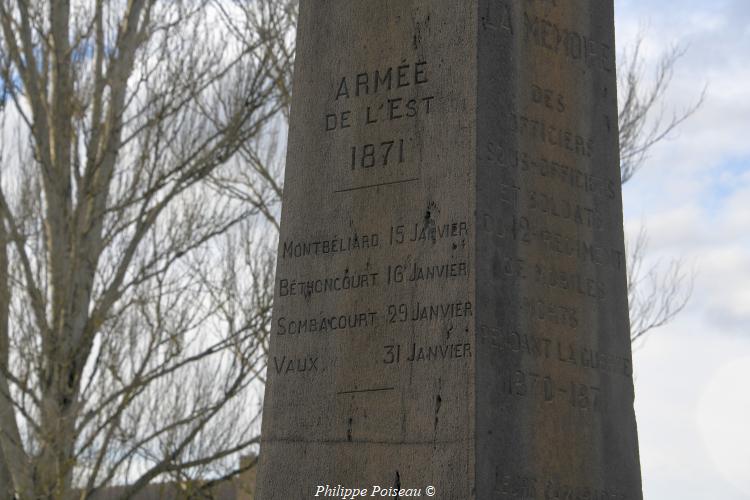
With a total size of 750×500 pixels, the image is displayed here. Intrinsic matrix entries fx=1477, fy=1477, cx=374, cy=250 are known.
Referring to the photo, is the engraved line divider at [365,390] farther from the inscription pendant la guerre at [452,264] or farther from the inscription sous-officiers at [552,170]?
the inscription sous-officiers at [552,170]

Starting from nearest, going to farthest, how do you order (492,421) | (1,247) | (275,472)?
(492,421) → (275,472) → (1,247)

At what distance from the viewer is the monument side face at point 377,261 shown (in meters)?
4.75

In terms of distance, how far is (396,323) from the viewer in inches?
193

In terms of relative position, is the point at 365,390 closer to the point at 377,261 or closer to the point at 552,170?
the point at 377,261

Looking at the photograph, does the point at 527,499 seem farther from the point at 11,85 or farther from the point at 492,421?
the point at 11,85

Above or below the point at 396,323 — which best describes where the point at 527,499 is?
below

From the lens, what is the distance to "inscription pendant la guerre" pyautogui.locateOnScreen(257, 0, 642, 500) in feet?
15.6

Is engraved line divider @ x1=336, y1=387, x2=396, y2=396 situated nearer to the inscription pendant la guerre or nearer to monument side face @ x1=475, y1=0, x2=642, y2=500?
the inscription pendant la guerre

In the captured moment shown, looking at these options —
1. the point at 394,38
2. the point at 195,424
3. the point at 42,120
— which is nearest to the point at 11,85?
the point at 42,120

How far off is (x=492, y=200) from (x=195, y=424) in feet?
28.1

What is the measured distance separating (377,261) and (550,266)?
59 cm

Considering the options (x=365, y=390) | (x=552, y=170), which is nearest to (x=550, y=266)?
(x=552, y=170)

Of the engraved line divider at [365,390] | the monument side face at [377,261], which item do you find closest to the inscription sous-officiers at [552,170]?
the monument side face at [377,261]

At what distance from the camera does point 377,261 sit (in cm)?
500
